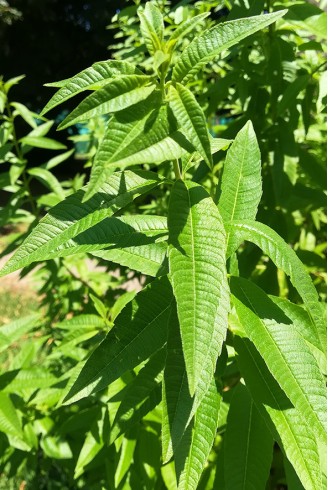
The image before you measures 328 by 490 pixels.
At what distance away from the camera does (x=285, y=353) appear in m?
0.93

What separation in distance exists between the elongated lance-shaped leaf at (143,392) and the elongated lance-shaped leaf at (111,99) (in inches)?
22.0

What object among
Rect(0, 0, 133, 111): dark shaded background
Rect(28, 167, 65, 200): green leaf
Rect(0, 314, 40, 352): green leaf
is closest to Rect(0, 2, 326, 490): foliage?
Rect(0, 314, 40, 352): green leaf

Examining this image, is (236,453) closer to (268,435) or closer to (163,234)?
(268,435)

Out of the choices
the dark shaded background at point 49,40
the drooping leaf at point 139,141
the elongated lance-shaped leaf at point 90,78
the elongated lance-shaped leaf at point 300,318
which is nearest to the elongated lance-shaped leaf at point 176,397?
the elongated lance-shaped leaf at point 300,318

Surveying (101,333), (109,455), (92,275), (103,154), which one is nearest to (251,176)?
(103,154)

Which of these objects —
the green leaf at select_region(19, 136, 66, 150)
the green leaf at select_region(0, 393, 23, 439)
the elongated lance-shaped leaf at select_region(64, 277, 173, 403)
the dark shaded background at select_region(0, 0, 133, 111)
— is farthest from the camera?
the dark shaded background at select_region(0, 0, 133, 111)

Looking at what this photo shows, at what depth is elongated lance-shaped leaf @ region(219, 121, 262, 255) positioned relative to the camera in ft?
3.64

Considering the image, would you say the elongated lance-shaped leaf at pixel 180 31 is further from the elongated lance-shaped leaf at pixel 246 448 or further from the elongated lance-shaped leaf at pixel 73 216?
the elongated lance-shaped leaf at pixel 246 448

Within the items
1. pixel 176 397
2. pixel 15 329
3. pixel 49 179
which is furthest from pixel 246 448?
pixel 49 179

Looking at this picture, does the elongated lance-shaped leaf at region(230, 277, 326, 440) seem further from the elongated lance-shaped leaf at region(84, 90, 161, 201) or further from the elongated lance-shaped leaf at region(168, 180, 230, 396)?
the elongated lance-shaped leaf at region(84, 90, 161, 201)

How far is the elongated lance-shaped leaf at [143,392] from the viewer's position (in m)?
1.12

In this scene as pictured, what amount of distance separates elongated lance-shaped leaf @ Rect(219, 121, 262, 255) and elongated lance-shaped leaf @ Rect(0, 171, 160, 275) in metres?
0.20

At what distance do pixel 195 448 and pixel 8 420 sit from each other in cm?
70

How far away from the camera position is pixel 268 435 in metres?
1.11
